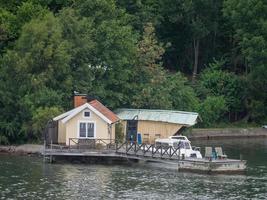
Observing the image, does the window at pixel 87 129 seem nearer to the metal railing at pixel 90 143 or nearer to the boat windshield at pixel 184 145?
the metal railing at pixel 90 143

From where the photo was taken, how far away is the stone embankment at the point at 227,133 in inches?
3792

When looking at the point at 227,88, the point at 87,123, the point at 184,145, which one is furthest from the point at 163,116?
the point at 227,88

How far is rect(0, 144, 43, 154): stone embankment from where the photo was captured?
78.7 m

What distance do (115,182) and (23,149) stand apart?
15816mm

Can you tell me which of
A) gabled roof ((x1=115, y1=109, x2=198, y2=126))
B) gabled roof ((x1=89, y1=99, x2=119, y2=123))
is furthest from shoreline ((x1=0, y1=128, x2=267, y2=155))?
gabled roof ((x1=89, y1=99, x2=119, y2=123))

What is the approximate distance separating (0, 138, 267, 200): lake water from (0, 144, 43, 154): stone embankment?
1.90 m

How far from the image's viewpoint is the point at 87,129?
77188 millimetres

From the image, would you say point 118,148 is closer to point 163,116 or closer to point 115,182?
point 163,116

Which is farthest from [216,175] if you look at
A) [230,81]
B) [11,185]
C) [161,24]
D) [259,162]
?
[161,24]

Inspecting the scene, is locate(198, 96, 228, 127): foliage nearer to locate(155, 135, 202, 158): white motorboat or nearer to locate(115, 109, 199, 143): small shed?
locate(115, 109, 199, 143): small shed

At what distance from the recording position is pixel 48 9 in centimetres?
9388

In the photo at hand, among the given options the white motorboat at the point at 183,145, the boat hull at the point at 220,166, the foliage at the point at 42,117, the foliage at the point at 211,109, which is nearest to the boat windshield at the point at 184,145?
the white motorboat at the point at 183,145

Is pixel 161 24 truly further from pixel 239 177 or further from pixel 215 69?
pixel 239 177

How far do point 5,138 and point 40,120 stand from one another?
4.27 metres
